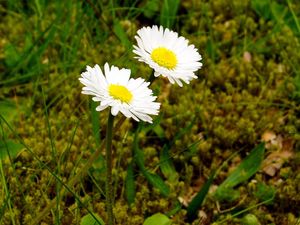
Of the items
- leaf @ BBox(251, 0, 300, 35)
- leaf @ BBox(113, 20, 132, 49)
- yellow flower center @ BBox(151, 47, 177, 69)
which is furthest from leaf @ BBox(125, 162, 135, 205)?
leaf @ BBox(251, 0, 300, 35)

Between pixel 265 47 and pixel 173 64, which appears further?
pixel 265 47

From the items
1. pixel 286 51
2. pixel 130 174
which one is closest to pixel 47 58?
pixel 130 174

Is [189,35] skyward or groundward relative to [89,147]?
skyward

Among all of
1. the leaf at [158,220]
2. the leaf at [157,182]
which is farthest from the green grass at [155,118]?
the leaf at [158,220]

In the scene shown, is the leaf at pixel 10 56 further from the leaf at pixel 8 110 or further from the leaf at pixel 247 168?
the leaf at pixel 247 168

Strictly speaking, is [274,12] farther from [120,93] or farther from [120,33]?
[120,93]

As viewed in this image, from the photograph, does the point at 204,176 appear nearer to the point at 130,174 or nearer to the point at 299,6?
the point at 130,174
